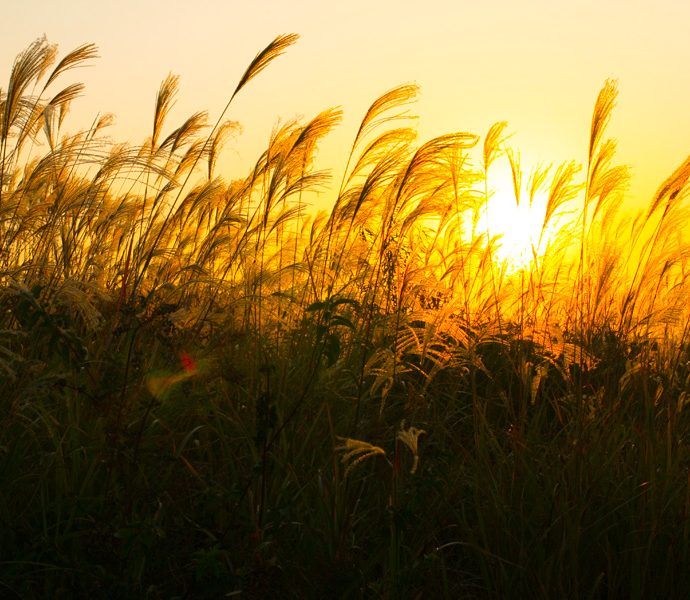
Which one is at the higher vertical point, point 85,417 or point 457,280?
point 457,280

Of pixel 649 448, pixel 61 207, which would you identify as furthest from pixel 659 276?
pixel 61 207

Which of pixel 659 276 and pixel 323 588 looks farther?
pixel 659 276

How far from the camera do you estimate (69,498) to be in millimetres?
2525

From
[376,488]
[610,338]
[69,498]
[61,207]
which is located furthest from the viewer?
[610,338]

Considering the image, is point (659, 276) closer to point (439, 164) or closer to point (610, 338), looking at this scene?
point (610, 338)

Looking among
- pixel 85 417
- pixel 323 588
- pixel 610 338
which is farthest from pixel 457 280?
pixel 323 588

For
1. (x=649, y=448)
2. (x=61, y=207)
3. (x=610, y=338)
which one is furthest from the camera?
(x=610, y=338)

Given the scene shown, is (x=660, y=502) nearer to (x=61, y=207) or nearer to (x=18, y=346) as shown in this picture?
(x=18, y=346)

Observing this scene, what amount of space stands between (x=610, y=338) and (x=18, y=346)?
10.4ft

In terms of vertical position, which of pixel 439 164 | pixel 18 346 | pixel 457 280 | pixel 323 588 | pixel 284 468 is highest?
pixel 439 164

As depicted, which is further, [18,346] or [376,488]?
[18,346]

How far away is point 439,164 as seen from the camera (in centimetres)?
374

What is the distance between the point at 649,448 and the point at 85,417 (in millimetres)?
1969

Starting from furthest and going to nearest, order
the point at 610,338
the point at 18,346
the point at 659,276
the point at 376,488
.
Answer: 1. the point at 659,276
2. the point at 610,338
3. the point at 18,346
4. the point at 376,488
